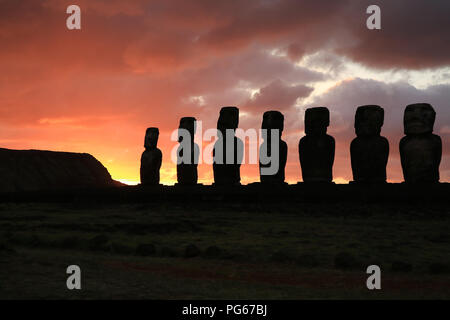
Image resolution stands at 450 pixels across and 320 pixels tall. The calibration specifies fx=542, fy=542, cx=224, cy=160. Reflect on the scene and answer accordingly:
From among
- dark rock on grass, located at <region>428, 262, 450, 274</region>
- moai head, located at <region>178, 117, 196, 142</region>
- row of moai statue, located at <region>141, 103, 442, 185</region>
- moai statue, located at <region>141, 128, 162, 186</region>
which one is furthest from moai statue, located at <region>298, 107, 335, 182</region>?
dark rock on grass, located at <region>428, 262, 450, 274</region>

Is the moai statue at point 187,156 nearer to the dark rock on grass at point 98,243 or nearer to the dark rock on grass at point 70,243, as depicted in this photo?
the dark rock on grass at point 70,243

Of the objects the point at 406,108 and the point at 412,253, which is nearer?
the point at 412,253

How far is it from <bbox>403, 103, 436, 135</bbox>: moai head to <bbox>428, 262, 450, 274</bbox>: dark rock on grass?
862 centimetres

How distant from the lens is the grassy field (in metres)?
5.58

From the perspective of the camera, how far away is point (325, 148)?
1630 centimetres

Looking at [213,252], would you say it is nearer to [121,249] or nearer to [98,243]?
A: [121,249]

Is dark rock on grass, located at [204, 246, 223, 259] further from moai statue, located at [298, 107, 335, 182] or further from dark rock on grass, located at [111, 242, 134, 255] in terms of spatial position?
moai statue, located at [298, 107, 335, 182]

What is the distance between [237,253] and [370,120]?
901 centimetres

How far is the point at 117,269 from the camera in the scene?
266 inches

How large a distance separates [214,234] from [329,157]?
670cm

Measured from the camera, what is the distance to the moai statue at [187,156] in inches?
761

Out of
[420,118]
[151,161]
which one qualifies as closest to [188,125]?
[151,161]
